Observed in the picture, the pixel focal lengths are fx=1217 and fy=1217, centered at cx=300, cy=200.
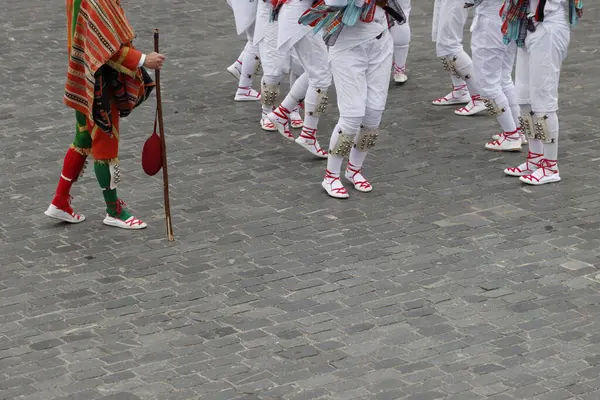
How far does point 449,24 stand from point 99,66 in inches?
166

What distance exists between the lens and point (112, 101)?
8438mm

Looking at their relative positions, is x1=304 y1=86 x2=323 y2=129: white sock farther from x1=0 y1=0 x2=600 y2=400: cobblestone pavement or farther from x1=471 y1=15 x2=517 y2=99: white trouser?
x1=471 y1=15 x2=517 y2=99: white trouser

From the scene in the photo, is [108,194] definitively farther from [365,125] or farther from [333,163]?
[365,125]

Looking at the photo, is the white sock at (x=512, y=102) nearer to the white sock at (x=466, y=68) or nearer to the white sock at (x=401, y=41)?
the white sock at (x=466, y=68)

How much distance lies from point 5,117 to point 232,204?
329cm

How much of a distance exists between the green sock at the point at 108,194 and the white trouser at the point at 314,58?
2178 mm

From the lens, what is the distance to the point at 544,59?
9273mm

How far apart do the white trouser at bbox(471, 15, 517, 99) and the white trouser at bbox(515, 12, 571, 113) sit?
1.38 feet

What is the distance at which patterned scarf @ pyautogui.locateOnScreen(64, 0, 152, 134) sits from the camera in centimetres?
809

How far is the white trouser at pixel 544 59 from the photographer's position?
920 cm

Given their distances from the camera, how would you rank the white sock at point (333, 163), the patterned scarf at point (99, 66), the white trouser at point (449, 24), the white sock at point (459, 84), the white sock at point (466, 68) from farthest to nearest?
the white sock at point (459, 84) → the white sock at point (466, 68) → the white trouser at point (449, 24) → the white sock at point (333, 163) → the patterned scarf at point (99, 66)

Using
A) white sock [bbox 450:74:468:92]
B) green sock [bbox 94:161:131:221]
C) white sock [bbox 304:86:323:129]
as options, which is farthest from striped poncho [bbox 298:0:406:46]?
white sock [bbox 450:74:468:92]

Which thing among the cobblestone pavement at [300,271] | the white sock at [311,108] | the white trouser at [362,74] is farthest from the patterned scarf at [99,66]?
the white sock at [311,108]

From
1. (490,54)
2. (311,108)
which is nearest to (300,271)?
(311,108)
